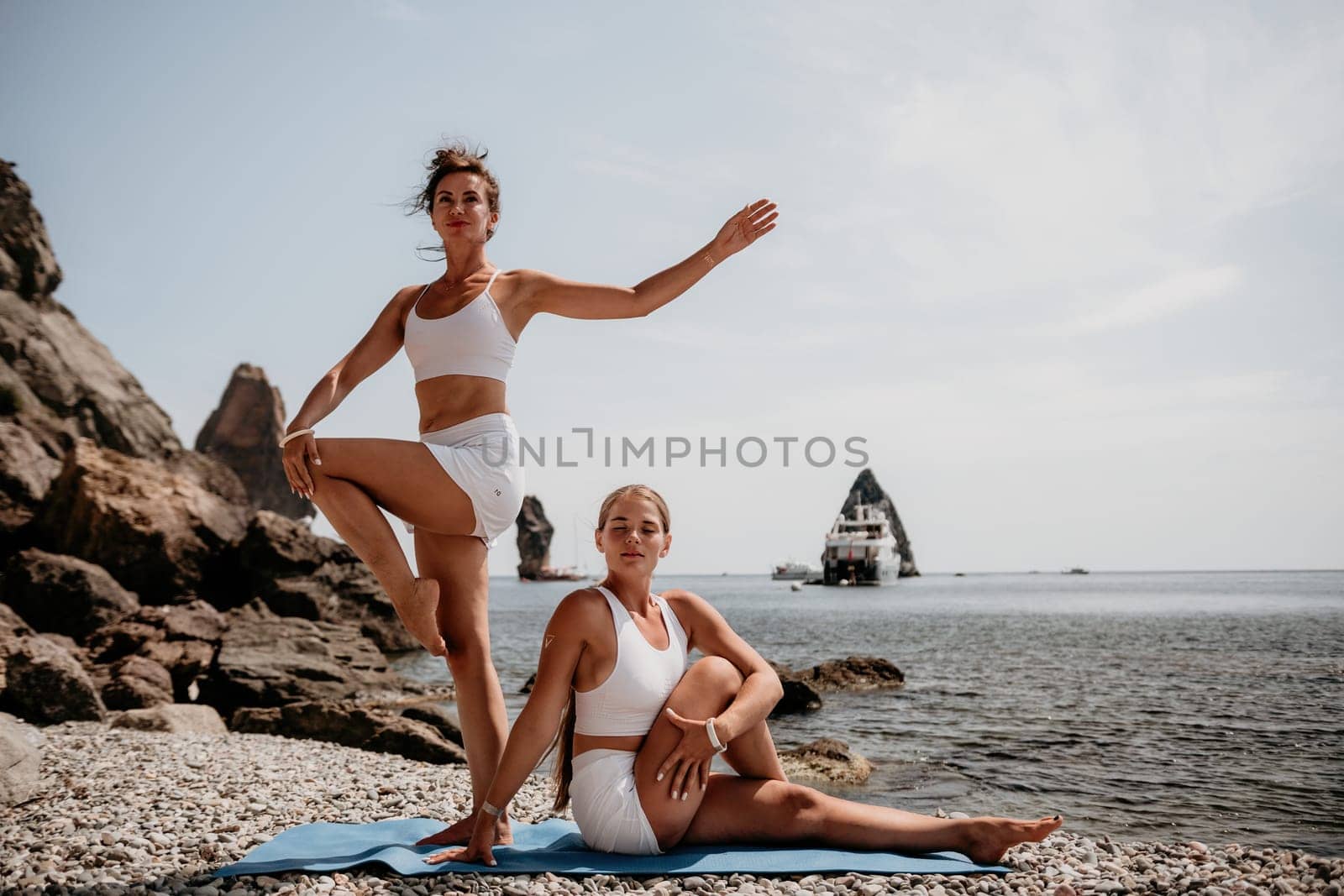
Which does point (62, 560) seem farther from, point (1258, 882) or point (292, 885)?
point (1258, 882)

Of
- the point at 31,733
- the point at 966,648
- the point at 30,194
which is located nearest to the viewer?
the point at 31,733

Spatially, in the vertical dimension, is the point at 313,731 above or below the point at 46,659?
below

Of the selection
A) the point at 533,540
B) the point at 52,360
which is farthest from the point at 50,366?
the point at 533,540

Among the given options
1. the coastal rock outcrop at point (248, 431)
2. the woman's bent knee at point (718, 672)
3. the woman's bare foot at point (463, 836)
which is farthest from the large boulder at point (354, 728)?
the coastal rock outcrop at point (248, 431)

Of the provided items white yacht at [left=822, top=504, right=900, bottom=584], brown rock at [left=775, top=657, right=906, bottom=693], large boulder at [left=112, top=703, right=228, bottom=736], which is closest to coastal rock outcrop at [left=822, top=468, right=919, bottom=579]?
white yacht at [left=822, top=504, right=900, bottom=584]

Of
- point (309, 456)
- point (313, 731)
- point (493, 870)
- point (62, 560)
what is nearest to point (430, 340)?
point (309, 456)

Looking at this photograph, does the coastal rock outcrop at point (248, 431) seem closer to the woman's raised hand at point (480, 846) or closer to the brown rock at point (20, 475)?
the brown rock at point (20, 475)

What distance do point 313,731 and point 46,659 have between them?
2.65m

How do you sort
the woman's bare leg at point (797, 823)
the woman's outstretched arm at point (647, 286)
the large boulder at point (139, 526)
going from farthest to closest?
the large boulder at point (139, 526) → the woman's outstretched arm at point (647, 286) → the woman's bare leg at point (797, 823)

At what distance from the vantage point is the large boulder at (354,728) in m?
9.09

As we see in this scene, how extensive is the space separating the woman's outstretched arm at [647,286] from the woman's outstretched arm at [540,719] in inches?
53.6

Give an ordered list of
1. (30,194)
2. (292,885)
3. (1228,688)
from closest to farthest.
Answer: (292,885), (1228,688), (30,194)

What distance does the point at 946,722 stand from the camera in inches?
549

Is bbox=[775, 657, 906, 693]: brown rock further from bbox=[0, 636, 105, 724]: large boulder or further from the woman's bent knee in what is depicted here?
the woman's bent knee
